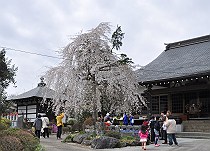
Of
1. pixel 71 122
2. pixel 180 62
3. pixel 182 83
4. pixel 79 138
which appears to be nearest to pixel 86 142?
pixel 79 138

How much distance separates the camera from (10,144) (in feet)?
32.3

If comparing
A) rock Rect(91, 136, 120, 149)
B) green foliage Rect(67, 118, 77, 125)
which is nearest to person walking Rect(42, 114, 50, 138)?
rock Rect(91, 136, 120, 149)

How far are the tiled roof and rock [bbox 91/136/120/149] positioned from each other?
238 inches

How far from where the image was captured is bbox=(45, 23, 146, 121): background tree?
1588cm

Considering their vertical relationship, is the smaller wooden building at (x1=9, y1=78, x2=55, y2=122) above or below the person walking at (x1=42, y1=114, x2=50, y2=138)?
above

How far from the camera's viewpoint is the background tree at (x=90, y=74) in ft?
52.1

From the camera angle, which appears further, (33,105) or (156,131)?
(33,105)

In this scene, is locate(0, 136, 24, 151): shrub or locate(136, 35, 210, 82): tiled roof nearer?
locate(0, 136, 24, 151): shrub

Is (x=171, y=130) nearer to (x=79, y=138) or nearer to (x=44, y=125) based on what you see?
(x=79, y=138)

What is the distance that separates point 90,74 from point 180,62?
12351 millimetres

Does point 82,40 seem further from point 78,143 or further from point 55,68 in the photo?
point 78,143

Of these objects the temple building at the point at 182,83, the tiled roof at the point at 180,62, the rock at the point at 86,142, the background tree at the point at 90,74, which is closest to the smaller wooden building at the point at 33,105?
the tiled roof at the point at 180,62

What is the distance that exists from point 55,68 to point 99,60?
275 cm

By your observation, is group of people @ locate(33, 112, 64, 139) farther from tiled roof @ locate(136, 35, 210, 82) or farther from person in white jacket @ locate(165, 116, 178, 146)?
person in white jacket @ locate(165, 116, 178, 146)
